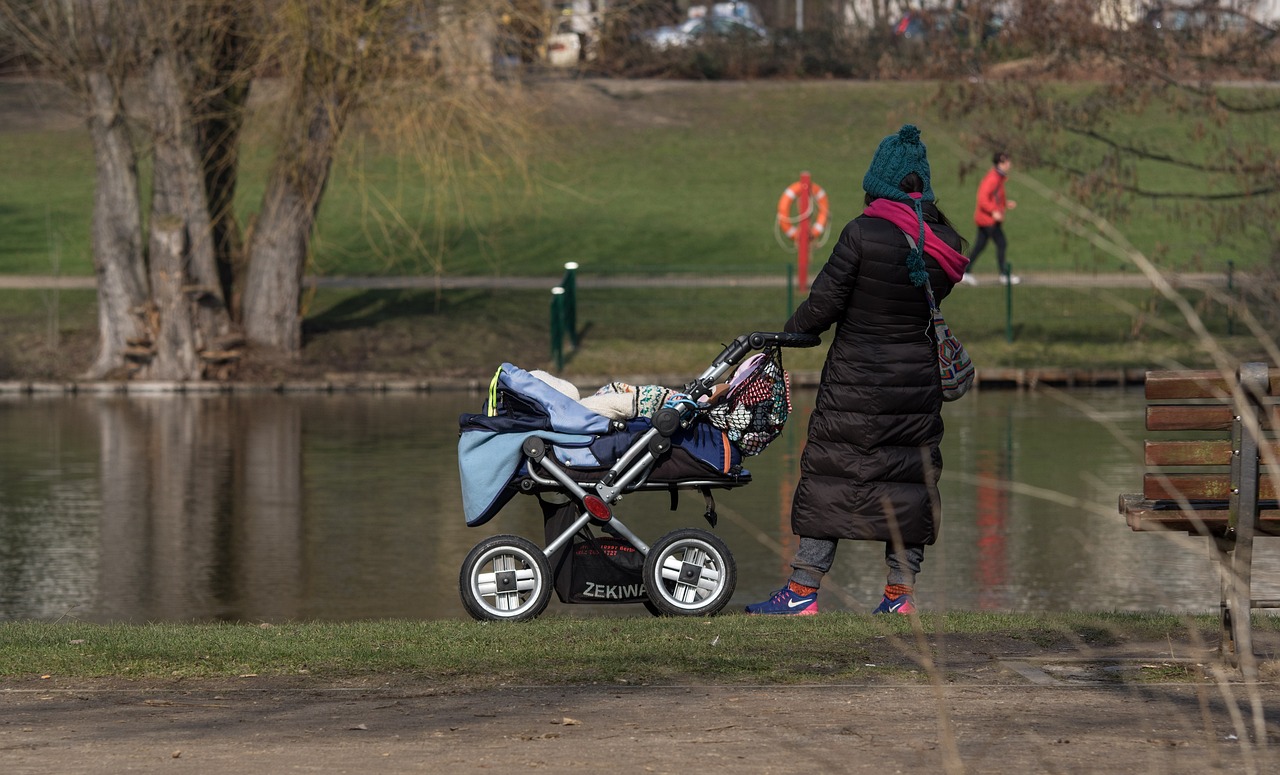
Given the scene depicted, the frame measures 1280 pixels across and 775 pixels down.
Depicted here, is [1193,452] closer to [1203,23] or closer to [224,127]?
[1203,23]

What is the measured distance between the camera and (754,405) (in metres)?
8.38

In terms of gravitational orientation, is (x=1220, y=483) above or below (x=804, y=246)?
below

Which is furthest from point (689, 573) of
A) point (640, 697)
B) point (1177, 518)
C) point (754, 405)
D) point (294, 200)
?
point (294, 200)

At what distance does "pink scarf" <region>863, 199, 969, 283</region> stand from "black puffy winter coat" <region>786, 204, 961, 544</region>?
32mm

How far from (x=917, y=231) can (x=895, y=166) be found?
0.30m

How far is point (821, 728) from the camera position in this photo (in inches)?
227

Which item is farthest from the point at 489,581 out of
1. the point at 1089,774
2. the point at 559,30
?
the point at 559,30

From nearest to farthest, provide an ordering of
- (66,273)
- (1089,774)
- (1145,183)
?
(1089,774), (66,273), (1145,183)

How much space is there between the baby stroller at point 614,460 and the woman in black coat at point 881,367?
0.24 meters

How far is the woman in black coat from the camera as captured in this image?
809cm

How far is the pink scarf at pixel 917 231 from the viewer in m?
8.09

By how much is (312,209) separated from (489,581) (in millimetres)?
14634

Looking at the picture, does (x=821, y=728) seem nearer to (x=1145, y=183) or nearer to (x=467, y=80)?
(x=467, y=80)

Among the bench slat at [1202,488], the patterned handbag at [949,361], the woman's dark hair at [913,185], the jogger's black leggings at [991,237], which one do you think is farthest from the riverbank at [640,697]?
the jogger's black leggings at [991,237]
